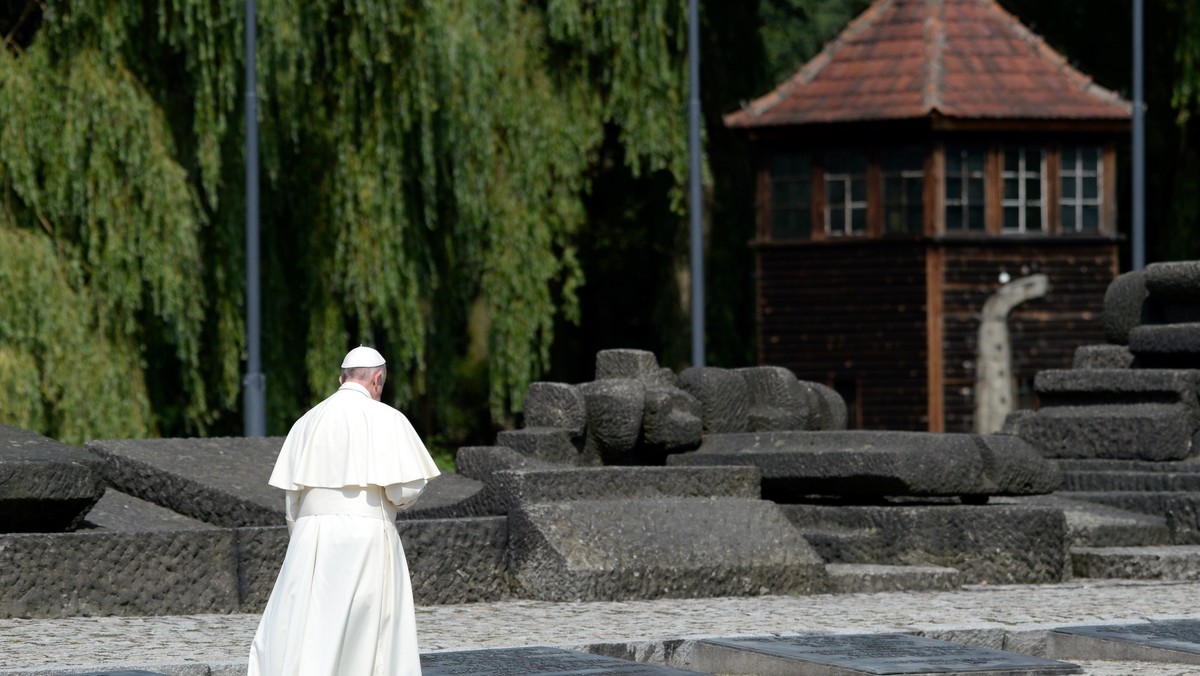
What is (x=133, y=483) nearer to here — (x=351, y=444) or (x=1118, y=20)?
(x=351, y=444)

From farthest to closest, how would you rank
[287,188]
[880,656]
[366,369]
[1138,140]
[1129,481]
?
[1138,140] → [287,188] → [1129,481] → [880,656] → [366,369]

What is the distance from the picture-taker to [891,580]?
12.8 m

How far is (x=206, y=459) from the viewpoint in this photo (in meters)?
13.2

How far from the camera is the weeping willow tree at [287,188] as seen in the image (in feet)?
62.1

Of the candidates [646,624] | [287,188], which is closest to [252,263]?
[287,188]

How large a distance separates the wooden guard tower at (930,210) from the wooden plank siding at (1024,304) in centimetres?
2

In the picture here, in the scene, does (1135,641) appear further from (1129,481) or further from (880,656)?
(1129,481)

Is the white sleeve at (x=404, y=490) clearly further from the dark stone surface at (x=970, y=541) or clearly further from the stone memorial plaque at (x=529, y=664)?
the dark stone surface at (x=970, y=541)

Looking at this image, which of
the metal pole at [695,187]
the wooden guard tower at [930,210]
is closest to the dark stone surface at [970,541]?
the metal pole at [695,187]

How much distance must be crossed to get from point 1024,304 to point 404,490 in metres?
20.5

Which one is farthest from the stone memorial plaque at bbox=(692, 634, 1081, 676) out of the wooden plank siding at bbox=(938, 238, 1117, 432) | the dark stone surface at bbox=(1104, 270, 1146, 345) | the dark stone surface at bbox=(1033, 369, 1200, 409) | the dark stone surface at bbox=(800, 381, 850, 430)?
the wooden plank siding at bbox=(938, 238, 1117, 432)

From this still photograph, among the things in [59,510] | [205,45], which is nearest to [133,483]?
[59,510]

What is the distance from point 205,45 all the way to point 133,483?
7.63m

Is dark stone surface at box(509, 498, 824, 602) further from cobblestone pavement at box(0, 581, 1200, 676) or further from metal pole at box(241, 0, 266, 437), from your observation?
metal pole at box(241, 0, 266, 437)
